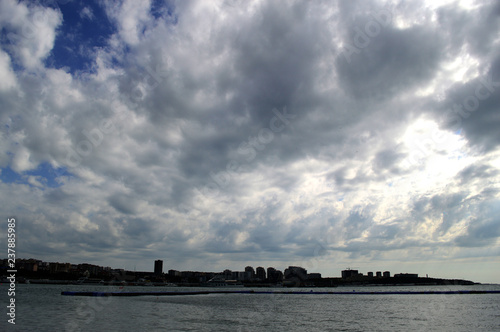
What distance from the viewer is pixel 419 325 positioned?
6675 centimetres

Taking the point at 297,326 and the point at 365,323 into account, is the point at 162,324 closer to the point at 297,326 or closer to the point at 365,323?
the point at 297,326

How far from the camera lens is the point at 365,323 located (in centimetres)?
6844

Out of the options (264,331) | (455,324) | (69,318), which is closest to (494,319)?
(455,324)

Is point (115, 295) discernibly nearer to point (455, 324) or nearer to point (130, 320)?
point (130, 320)

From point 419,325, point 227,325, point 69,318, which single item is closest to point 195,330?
point 227,325

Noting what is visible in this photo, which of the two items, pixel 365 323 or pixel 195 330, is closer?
pixel 195 330

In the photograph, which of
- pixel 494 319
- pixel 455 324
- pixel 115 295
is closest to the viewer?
pixel 455 324

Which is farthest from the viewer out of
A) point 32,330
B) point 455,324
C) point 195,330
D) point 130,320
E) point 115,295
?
point 115,295

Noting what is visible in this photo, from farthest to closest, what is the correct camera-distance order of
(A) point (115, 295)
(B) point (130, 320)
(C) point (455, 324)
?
(A) point (115, 295) → (C) point (455, 324) → (B) point (130, 320)

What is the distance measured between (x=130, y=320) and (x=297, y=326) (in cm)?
2916

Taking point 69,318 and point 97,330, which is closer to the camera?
point 97,330

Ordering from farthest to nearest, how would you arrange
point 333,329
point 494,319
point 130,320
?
1. point 494,319
2. point 130,320
3. point 333,329

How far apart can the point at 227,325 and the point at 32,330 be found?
93.9 feet

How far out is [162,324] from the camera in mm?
60188
